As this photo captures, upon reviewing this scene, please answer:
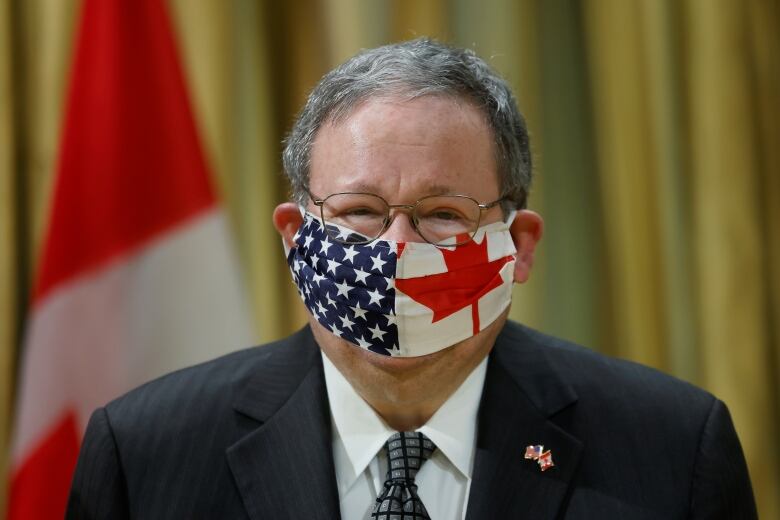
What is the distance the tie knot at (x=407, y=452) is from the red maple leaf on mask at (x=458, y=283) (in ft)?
0.85

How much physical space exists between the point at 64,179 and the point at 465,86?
1253mm

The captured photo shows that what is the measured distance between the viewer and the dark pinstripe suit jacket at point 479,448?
2012 millimetres

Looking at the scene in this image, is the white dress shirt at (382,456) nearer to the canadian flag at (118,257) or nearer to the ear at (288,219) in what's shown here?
the ear at (288,219)

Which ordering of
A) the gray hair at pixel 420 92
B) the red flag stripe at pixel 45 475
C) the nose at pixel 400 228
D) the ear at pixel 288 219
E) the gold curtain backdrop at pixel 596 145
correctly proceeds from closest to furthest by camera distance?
1. the nose at pixel 400 228
2. the gray hair at pixel 420 92
3. the ear at pixel 288 219
4. the red flag stripe at pixel 45 475
5. the gold curtain backdrop at pixel 596 145

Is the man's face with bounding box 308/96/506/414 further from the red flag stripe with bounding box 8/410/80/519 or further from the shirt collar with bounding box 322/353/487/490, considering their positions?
the red flag stripe with bounding box 8/410/80/519

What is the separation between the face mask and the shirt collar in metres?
0.18

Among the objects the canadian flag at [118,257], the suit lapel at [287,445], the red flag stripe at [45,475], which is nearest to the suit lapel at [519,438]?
the suit lapel at [287,445]

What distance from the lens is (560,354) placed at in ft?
7.63

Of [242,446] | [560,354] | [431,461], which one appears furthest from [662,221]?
[242,446]

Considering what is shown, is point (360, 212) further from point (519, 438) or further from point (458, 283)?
point (519, 438)

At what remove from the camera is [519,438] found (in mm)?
2080

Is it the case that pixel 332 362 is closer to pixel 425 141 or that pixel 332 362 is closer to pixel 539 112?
pixel 425 141

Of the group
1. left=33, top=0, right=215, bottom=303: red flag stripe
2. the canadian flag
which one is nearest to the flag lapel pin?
the canadian flag

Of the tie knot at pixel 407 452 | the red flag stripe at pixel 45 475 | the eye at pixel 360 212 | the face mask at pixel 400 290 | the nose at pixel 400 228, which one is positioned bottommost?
the red flag stripe at pixel 45 475
